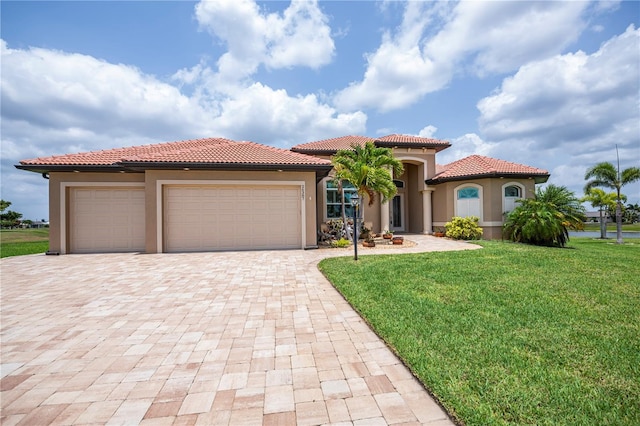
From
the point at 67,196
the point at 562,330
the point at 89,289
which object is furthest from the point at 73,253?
the point at 562,330

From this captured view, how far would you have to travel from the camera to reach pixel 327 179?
52.3 ft

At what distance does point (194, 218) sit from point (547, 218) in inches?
676

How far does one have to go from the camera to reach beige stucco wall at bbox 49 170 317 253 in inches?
444

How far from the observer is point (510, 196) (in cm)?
1583

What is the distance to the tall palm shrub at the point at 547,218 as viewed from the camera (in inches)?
531

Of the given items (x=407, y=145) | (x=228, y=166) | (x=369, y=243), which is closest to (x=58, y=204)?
(x=228, y=166)

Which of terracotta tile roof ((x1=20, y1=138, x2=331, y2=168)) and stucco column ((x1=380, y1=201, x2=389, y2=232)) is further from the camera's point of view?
stucco column ((x1=380, y1=201, x2=389, y2=232))

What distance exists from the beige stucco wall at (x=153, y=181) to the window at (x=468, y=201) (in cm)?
974

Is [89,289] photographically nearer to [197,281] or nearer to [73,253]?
[197,281]

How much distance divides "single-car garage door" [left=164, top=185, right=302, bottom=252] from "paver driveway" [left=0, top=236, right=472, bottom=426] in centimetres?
555

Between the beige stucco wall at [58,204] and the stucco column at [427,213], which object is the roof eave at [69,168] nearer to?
the beige stucco wall at [58,204]

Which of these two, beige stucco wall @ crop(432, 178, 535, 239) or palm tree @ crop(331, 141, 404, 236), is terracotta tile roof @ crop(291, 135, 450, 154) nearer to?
beige stucco wall @ crop(432, 178, 535, 239)

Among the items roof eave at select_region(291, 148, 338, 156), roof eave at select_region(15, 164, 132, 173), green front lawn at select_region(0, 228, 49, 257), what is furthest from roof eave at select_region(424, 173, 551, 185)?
green front lawn at select_region(0, 228, 49, 257)

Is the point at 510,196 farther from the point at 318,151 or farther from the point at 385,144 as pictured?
the point at 318,151
